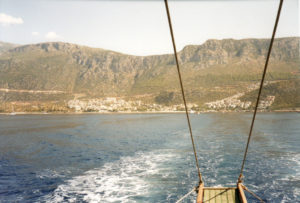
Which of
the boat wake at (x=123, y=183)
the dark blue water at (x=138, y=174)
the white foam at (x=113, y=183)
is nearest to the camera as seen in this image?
the boat wake at (x=123, y=183)

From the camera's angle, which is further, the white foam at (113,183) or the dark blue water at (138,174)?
the dark blue water at (138,174)

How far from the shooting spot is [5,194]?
19688 mm

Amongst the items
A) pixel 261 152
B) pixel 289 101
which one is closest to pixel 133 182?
pixel 261 152

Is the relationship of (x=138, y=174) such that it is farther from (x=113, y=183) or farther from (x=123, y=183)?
(x=113, y=183)

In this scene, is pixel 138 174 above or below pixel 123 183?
below

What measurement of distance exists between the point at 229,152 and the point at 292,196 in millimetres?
17081

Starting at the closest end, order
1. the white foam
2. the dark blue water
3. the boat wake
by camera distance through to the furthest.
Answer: the boat wake
the white foam
the dark blue water

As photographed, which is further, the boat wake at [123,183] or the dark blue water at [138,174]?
the dark blue water at [138,174]

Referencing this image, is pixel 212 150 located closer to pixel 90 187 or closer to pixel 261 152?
pixel 261 152

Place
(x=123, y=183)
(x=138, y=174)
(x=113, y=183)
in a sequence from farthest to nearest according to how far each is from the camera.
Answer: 1. (x=138, y=174)
2. (x=113, y=183)
3. (x=123, y=183)

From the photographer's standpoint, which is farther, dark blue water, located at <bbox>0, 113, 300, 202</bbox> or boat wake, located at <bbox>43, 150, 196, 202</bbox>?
dark blue water, located at <bbox>0, 113, 300, 202</bbox>

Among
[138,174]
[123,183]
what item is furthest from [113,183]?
[138,174]

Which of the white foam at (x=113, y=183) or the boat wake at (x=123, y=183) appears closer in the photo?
the boat wake at (x=123, y=183)

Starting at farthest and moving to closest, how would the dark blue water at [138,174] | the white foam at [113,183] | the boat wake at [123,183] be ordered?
the dark blue water at [138,174], the white foam at [113,183], the boat wake at [123,183]
